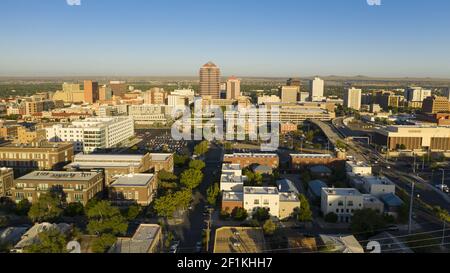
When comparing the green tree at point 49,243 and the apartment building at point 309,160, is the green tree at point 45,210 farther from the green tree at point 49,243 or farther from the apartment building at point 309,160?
the apartment building at point 309,160

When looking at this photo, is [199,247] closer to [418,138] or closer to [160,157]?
[160,157]

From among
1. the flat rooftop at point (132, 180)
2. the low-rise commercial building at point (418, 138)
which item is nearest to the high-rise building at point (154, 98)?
the low-rise commercial building at point (418, 138)

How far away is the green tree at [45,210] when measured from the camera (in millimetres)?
4430

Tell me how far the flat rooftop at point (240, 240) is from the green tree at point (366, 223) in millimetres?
1124

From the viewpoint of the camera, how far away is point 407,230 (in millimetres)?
4391

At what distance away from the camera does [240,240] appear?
3459mm

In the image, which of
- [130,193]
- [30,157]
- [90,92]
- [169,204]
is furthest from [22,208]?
[90,92]

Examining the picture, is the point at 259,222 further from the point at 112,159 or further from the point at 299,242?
the point at 112,159

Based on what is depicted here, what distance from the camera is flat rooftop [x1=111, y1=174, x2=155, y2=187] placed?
5215 millimetres

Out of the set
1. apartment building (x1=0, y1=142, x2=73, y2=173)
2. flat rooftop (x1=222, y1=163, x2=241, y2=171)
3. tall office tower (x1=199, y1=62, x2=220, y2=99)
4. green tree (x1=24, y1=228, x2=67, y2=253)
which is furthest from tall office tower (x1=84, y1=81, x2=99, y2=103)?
green tree (x1=24, y1=228, x2=67, y2=253)

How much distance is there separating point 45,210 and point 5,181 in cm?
160

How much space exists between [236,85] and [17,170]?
2047 centimetres
